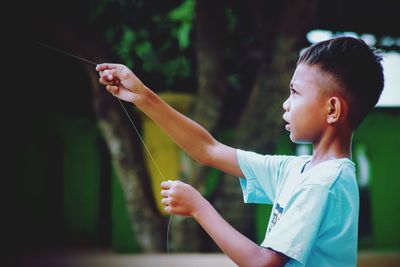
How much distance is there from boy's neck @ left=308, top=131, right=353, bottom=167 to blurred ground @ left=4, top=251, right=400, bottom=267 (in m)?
4.44

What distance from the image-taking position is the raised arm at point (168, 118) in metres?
1.58

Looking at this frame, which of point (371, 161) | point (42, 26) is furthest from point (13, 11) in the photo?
point (371, 161)

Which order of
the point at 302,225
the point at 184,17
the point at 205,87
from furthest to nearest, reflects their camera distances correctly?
the point at 184,17, the point at 205,87, the point at 302,225

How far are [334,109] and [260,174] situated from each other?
36 centimetres

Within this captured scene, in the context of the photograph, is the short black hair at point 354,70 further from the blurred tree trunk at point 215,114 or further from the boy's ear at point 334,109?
the blurred tree trunk at point 215,114

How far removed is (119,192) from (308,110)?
8.60m

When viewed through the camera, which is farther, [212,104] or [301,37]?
[212,104]

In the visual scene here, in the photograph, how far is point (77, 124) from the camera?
10.3 meters

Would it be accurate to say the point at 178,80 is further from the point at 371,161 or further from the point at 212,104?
the point at 371,161

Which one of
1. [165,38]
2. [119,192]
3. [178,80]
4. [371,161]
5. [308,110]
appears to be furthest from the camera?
[371,161]

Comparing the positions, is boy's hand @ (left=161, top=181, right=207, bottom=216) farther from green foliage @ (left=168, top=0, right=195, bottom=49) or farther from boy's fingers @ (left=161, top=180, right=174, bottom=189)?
green foliage @ (left=168, top=0, right=195, bottom=49)

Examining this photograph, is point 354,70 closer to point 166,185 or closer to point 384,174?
point 166,185

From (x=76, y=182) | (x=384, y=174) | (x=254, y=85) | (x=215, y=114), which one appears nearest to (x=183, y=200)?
(x=254, y=85)

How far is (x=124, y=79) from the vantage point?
158cm
